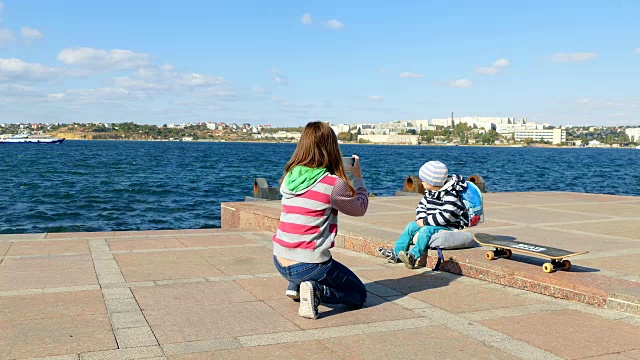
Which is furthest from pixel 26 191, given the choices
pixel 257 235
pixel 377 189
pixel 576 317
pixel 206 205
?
pixel 576 317

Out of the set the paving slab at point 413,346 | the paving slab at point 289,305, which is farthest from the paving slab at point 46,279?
the paving slab at point 413,346

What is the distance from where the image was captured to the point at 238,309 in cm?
544

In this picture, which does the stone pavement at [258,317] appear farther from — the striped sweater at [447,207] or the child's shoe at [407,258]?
the striped sweater at [447,207]

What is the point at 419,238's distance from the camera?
7.02 m

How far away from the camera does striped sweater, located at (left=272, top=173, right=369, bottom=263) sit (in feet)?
17.0

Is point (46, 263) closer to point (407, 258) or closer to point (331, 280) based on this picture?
point (331, 280)

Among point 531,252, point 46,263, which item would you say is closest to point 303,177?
point 531,252

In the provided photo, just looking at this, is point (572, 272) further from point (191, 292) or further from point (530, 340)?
point (191, 292)

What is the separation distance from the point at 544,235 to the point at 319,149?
480cm

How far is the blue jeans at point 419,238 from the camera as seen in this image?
7.02 metres

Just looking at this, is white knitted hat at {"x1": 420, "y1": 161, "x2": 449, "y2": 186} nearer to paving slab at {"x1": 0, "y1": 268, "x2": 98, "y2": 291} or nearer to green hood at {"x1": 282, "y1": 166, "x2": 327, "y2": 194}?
green hood at {"x1": 282, "y1": 166, "x2": 327, "y2": 194}

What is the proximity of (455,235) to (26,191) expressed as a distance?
30064 millimetres

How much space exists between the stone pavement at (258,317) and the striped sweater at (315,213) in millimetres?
525

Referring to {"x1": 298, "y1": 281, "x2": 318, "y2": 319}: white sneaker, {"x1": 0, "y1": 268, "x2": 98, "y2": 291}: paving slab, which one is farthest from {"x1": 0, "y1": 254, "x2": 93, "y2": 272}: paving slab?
{"x1": 298, "y1": 281, "x2": 318, "y2": 319}: white sneaker
